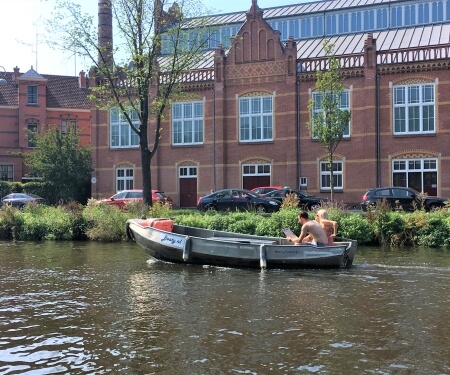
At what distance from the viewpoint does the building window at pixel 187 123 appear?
130 feet

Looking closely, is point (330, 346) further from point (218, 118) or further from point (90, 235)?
point (218, 118)

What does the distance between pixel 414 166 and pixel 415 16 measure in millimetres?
13700

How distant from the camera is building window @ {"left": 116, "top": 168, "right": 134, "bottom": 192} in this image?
41688mm

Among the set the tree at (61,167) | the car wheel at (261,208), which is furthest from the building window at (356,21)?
the tree at (61,167)

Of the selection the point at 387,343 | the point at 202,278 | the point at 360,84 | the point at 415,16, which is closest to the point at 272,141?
the point at 360,84

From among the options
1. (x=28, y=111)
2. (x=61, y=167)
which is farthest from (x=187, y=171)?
(x=28, y=111)

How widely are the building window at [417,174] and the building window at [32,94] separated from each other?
35.6 m

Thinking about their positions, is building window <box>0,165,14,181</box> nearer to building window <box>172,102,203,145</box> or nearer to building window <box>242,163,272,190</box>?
building window <box>172,102,203,145</box>

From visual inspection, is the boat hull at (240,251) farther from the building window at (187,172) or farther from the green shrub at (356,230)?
the building window at (187,172)

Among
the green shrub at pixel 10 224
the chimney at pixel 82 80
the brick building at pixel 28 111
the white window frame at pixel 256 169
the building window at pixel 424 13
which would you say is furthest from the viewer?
the chimney at pixel 82 80

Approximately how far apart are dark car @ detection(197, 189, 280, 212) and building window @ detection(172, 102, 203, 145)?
9.14m

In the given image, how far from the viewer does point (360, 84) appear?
35.2m

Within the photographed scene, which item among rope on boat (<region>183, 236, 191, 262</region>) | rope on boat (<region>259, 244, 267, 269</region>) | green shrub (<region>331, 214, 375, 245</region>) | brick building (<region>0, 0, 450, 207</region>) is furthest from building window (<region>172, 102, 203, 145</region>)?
rope on boat (<region>259, 244, 267, 269</region>)

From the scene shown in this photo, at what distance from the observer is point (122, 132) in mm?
42219
